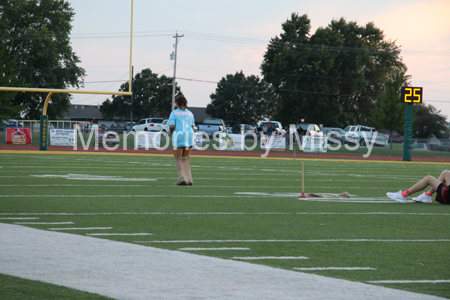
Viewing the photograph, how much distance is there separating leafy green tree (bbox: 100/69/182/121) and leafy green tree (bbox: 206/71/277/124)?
287 inches

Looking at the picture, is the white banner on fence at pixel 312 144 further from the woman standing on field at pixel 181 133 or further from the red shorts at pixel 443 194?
Result: the red shorts at pixel 443 194

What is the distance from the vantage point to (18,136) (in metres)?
36.6

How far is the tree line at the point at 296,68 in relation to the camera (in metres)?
57.5

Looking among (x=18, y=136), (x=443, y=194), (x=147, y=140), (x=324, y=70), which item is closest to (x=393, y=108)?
(x=324, y=70)

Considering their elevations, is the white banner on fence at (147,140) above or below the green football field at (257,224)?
above

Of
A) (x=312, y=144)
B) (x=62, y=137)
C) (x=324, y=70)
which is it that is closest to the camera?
(x=62, y=137)

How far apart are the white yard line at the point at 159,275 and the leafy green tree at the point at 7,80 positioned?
4821 centimetres

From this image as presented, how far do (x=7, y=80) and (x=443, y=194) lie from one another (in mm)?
47418

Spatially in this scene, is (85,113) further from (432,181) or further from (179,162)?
(432,181)

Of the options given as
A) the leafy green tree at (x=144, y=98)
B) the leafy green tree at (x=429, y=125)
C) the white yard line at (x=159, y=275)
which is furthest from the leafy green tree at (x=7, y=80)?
the leafy green tree at (x=429, y=125)

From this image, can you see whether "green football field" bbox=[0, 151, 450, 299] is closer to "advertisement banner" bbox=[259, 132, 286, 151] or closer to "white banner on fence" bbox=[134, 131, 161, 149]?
"white banner on fence" bbox=[134, 131, 161, 149]

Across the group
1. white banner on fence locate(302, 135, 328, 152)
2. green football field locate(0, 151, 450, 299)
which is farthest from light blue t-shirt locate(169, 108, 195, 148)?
white banner on fence locate(302, 135, 328, 152)

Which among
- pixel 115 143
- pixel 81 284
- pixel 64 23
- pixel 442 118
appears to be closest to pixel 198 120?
pixel 442 118

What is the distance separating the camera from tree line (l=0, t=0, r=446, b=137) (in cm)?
5753
